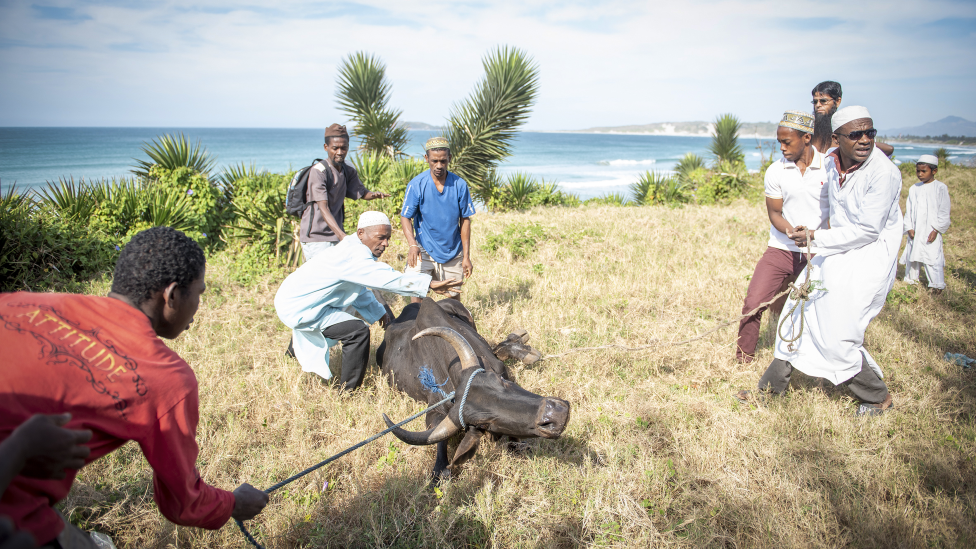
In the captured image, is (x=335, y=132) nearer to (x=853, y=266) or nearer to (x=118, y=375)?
(x=118, y=375)

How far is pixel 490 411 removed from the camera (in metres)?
3.14

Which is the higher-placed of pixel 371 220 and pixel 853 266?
pixel 371 220

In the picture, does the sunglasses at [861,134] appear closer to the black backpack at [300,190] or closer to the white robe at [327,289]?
the white robe at [327,289]

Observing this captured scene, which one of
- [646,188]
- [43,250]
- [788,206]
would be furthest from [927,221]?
[43,250]

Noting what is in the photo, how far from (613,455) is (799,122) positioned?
3.19 m

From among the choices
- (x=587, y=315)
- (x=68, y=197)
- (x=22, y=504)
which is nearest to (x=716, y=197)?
(x=587, y=315)

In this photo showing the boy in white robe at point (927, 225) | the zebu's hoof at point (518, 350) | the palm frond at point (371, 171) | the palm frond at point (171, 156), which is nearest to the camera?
the zebu's hoof at point (518, 350)

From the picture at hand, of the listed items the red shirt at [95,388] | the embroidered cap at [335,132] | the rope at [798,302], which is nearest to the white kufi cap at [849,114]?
the rope at [798,302]

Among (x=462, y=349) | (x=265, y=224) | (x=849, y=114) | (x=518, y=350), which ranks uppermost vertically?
(x=849, y=114)

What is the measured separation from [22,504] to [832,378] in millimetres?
4575

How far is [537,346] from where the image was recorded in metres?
5.26

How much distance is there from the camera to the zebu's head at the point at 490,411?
285cm

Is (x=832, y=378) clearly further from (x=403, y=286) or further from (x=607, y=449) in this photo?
(x=403, y=286)

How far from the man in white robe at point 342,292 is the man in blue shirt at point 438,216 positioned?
112cm
